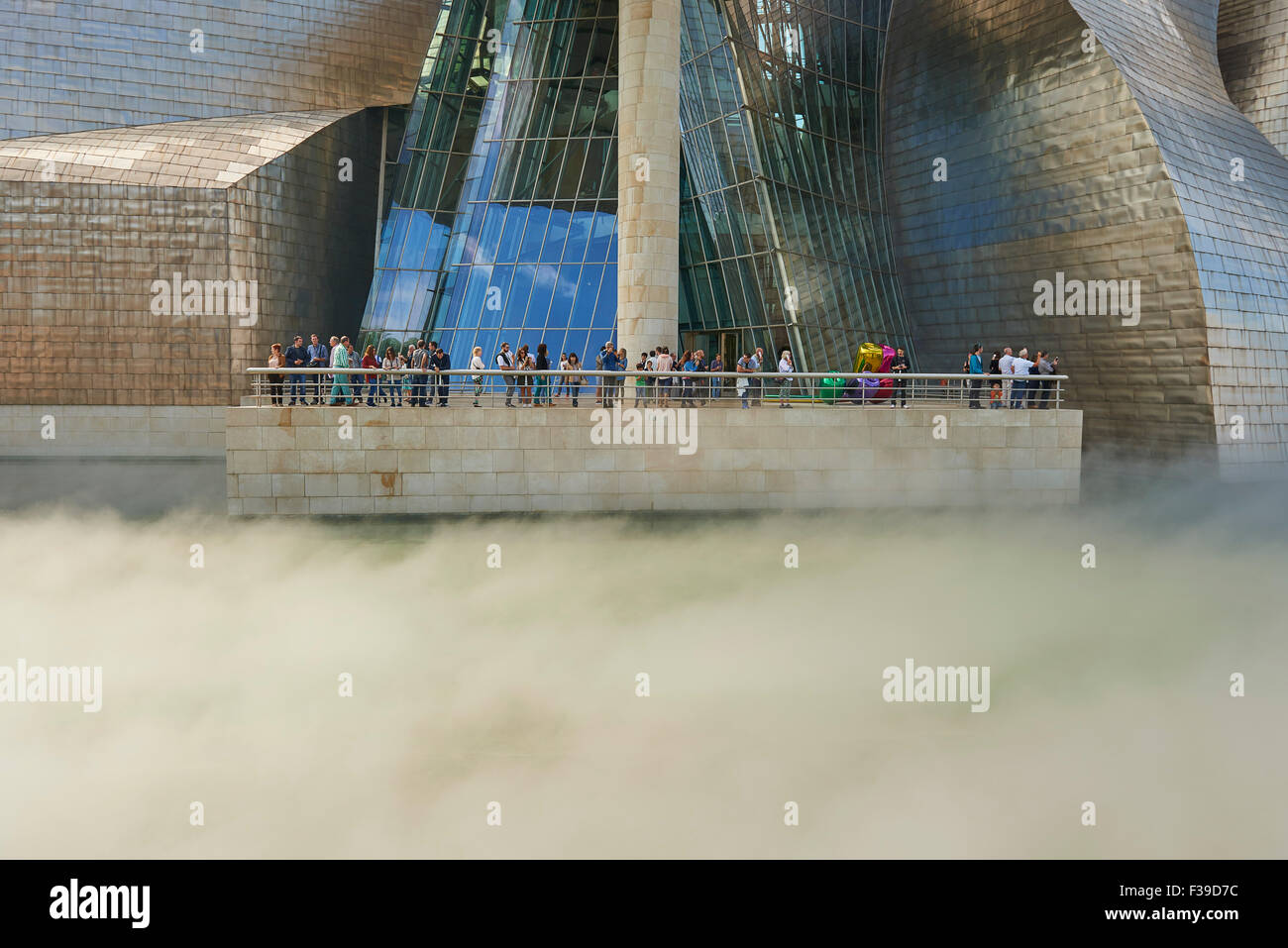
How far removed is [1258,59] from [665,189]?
57.9ft

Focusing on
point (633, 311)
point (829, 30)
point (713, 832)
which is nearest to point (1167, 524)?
point (633, 311)

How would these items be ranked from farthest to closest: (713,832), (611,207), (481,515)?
(611,207) < (481,515) < (713,832)

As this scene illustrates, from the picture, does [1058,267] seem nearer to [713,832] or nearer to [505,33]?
[505,33]

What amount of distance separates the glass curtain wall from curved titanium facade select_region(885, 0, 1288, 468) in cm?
914

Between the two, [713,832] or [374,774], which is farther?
[374,774]

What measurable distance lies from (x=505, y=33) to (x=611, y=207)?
621 centimetres

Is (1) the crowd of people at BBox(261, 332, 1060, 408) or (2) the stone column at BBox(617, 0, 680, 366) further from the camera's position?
(2) the stone column at BBox(617, 0, 680, 366)

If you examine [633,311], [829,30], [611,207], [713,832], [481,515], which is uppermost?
[829,30]

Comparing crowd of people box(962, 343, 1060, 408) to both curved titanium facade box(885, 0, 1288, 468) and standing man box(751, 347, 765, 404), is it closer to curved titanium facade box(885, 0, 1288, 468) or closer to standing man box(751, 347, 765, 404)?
standing man box(751, 347, 765, 404)

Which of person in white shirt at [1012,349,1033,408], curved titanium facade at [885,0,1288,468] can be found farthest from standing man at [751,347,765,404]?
curved titanium facade at [885,0,1288,468]

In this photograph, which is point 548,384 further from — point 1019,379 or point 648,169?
point 1019,379

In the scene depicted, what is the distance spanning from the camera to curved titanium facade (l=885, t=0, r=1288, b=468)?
65.0 feet

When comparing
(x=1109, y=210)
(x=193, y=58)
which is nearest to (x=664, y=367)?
(x=1109, y=210)

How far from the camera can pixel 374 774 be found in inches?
275
